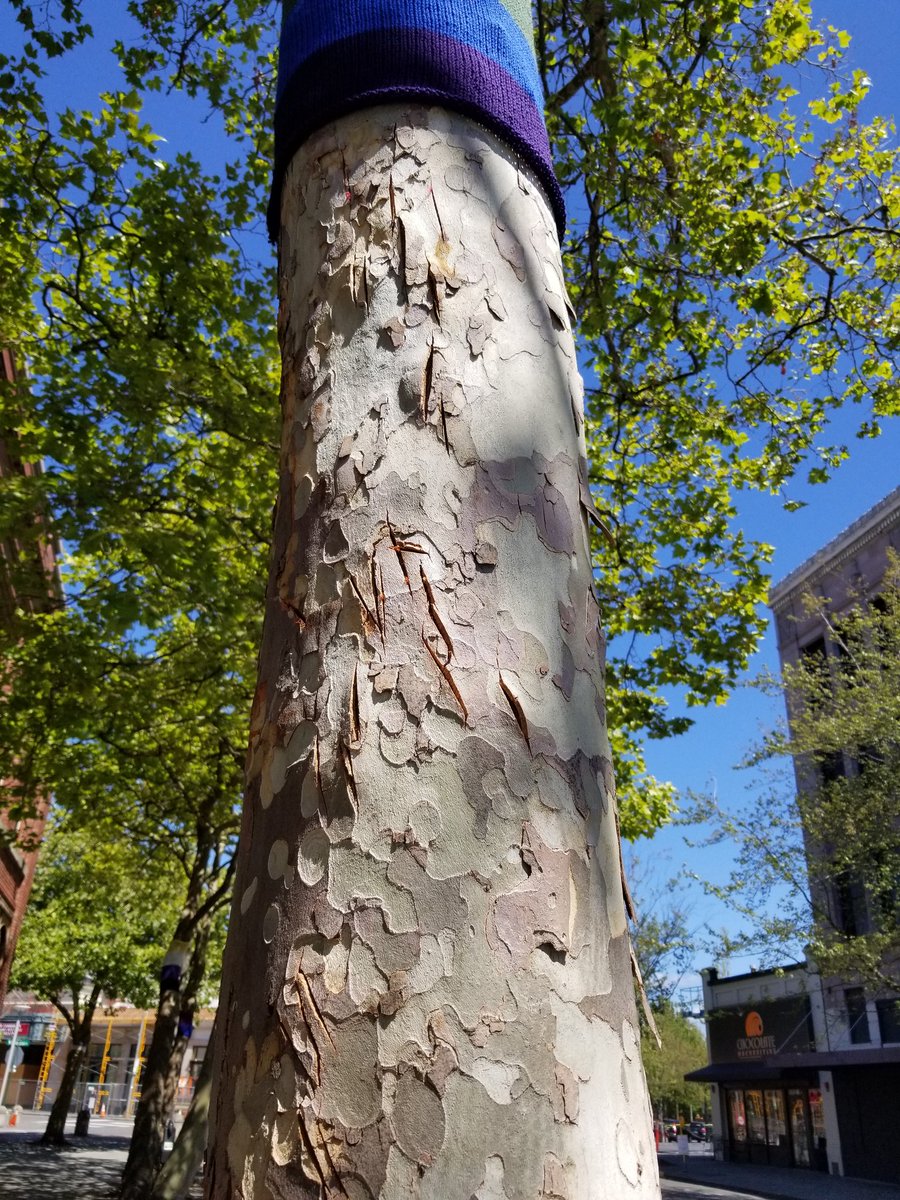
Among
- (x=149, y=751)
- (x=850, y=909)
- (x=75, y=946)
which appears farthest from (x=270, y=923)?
(x=75, y=946)

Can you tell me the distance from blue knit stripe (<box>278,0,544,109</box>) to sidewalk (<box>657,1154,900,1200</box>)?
18379mm

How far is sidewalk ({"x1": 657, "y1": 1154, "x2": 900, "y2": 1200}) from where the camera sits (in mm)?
19203

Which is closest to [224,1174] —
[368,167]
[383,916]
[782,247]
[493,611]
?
[383,916]

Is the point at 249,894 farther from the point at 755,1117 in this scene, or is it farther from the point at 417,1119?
the point at 755,1117

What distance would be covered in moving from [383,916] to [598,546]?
879 centimetres

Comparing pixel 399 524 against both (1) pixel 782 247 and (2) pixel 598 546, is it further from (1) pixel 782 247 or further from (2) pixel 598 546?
(2) pixel 598 546

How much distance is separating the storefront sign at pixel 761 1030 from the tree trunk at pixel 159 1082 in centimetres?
1885

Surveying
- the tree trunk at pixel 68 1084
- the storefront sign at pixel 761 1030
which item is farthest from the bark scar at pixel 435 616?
the storefront sign at pixel 761 1030

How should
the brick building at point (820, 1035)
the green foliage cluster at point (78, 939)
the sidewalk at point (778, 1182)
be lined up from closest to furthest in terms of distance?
1. the sidewalk at point (778, 1182)
2. the brick building at point (820, 1035)
3. the green foliage cluster at point (78, 939)

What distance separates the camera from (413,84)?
64.4 inches

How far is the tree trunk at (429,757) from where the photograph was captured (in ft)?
3.24

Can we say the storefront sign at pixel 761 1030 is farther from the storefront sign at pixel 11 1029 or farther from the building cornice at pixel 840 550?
the storefront sign at pixel 11 1029

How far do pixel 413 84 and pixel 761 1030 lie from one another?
1261 inches

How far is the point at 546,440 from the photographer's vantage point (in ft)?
4.73
